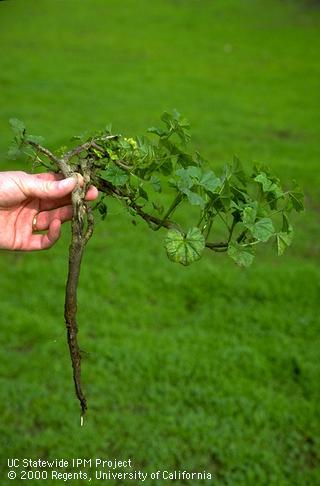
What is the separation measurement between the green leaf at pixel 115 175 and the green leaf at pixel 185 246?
0.18 meters

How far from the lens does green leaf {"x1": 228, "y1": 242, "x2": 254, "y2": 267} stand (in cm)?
130

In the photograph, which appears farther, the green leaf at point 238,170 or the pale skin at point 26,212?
the pale skin at point 26,212

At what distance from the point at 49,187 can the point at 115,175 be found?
300 millimetres

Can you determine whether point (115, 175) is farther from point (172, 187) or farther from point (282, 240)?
point (282, 240)

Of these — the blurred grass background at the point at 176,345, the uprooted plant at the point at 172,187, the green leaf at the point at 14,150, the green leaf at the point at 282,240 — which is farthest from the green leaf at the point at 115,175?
the green leaf at the point at 282,240

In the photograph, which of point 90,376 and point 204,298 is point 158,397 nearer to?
point 90,376

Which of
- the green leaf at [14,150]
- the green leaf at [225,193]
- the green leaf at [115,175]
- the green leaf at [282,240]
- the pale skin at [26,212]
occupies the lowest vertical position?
the pale skin at [26,212]

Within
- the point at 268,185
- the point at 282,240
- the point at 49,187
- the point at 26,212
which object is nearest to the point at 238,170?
the point at 268,185

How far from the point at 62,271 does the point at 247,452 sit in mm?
1999

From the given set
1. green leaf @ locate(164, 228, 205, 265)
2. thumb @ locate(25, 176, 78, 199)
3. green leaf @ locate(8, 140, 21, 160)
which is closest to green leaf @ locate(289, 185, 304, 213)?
green leaf @ locate(164, 228, 205, 265)

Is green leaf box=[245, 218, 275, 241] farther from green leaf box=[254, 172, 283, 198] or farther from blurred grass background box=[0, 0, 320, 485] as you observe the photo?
blurred grass background box=[0, 0, 320, 485]

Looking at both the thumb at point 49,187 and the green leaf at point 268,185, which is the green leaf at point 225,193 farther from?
the thumb at point 49,187

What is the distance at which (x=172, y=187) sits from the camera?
1.37 meters

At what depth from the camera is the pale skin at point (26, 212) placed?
1.74 m
